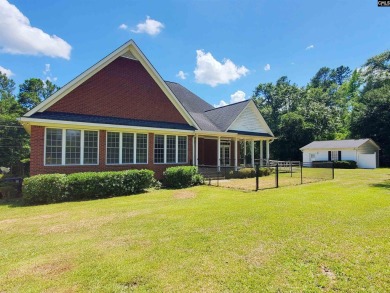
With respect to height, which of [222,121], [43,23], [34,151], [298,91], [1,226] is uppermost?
[298,91]

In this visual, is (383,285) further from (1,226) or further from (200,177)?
(200,177)

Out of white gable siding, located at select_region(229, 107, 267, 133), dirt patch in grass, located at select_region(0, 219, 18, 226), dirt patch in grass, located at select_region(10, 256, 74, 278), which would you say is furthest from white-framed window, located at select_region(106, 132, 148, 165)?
dirt patch in grass, located at select_region(10, 256, 74, 278)

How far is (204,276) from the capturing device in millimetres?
3705

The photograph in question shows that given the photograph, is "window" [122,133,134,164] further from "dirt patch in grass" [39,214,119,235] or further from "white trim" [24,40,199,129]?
"dirt patch in grass" [39,214,119,235]

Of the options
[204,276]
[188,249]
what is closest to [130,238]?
[188,249]

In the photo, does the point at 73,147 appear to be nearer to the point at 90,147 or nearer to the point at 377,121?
the point at 90,147

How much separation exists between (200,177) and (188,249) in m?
10.6

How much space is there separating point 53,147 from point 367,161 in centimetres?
3623

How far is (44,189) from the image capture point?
10039mm

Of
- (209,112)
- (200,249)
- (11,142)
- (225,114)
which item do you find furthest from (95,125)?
(11,142)

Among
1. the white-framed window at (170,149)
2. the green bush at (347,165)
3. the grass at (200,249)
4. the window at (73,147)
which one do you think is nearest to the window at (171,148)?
the white-framed window at (170,149)

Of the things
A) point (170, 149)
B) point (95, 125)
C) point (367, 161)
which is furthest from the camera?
point (367, 161)

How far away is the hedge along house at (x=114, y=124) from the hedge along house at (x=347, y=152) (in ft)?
75.2

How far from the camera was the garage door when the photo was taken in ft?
104
